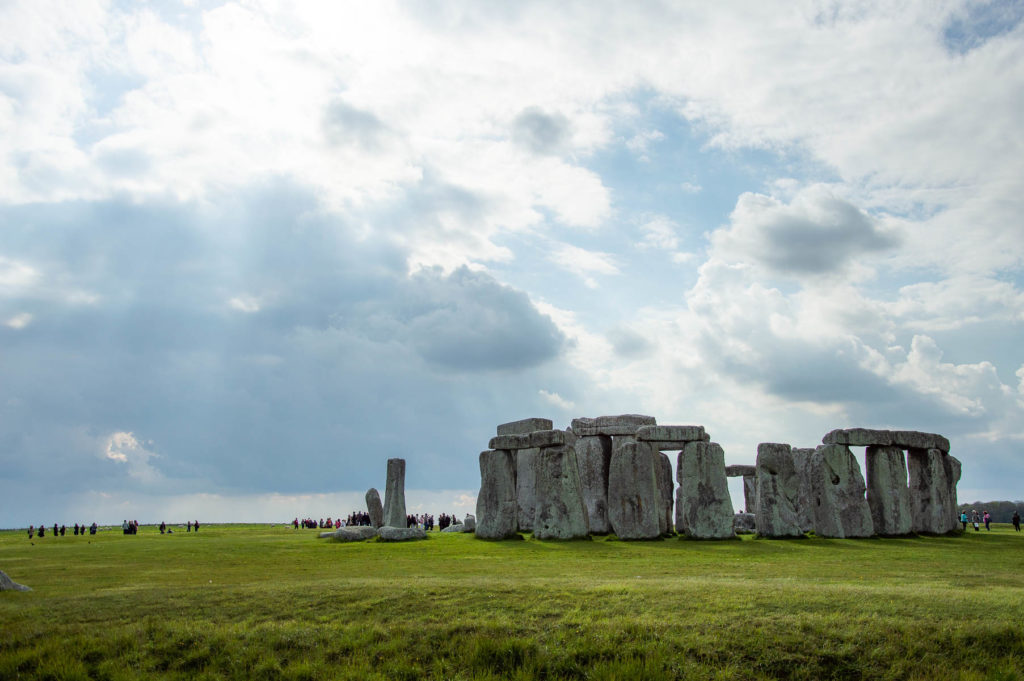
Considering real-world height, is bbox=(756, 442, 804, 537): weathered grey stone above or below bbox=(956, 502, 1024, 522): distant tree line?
above

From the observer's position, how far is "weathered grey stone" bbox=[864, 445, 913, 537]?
2670 centimetres

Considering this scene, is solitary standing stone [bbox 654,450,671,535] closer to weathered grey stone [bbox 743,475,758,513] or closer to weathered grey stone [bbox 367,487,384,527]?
weathered grey stone [bbox 743,475,758,513]

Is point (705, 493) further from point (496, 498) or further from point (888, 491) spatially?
point (888, 491)

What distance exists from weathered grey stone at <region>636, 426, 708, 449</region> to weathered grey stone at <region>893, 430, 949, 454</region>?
24.5ft

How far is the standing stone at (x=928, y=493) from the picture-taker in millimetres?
27984

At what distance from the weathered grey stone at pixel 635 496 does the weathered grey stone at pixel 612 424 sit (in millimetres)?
4871

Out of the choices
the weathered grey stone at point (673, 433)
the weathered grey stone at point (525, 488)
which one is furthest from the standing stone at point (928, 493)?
the weathered grey stone at point (525, 488)

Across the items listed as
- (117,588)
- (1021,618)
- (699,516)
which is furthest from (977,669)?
(699,516)

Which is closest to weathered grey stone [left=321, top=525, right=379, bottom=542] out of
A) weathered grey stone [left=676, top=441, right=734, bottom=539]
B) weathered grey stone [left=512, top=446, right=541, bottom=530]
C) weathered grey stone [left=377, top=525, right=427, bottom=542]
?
weathered grey stone [left=377, top=525, right=427, bottom=542]

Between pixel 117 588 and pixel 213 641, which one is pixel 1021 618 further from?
pixel 117 588

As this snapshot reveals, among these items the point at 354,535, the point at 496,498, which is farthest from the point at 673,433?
the point at 354,535

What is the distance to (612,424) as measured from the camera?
30.5m

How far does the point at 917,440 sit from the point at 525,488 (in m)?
13.9

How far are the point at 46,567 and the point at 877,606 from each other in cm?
1832
